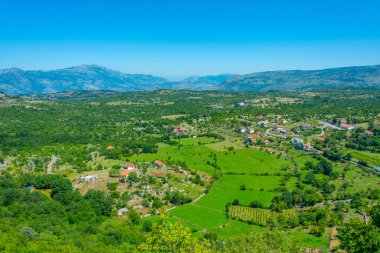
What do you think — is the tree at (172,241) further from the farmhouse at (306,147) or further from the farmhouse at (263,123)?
the farmhouse at (263,123)

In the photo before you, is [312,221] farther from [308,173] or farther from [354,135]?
[354,135]

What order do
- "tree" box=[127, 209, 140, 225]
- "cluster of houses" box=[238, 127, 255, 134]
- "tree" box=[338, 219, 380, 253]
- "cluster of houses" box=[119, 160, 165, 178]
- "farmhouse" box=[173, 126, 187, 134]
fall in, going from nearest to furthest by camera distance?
"tree" box=[338, 219, 380, 253] < "tree" box=[127, 209, 140, 225] < "cluster of houses" box=[119, 160, 165, 178] < "cluster of houses" box=[238, 127, 255, 134] < "farmhouse" box=[173, 126, 187, 134]

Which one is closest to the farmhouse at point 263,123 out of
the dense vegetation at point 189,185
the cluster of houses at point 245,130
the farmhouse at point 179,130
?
the dense vegetation at point 189,185

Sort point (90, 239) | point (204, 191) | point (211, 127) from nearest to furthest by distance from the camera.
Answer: point (90, 239) < point (204, 191) < point (211, 127)

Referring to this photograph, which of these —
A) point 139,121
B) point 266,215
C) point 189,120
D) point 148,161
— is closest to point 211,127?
point 189,120

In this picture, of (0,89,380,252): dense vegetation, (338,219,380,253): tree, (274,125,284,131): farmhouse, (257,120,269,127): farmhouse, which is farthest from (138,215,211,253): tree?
(257,120,269,127): farmhouse

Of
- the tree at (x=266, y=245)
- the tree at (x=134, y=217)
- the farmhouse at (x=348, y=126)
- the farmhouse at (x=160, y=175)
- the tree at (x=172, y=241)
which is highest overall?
the tree at (x=172, y=241)

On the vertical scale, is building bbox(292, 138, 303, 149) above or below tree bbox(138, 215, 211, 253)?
below

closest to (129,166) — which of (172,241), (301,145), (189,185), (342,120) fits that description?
(189,185)

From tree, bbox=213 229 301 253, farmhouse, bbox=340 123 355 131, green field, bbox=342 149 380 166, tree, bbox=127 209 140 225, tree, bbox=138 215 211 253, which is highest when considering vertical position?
tree, bbox=138 215 211 253

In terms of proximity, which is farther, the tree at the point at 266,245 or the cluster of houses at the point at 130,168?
the cluster of houses at the point at 130,168

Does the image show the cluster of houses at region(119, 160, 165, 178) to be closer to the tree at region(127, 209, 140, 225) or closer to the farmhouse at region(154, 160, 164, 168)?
the farmhouse at region(154, 160, 164, 168)
